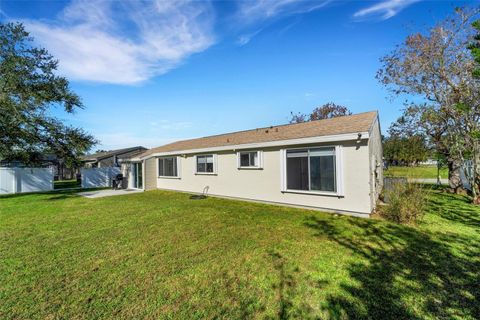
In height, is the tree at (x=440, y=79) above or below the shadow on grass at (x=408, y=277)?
above

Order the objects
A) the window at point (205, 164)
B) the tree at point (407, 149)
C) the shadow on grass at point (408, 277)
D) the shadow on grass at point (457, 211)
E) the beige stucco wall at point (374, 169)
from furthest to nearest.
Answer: the tree at point (407, 149), the window at point (205, 164), the beige stucco wall at point (374, 169), the shadow on grass at point (457, 211), the shadow on grass at point (408, 277)

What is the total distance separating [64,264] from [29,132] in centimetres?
1558

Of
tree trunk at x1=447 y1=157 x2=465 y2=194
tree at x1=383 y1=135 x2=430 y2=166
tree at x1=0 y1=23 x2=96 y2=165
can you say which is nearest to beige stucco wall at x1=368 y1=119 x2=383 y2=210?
tree trunk at x1=447 y1=157 x2=465 y2=194

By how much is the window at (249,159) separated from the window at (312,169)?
160cm

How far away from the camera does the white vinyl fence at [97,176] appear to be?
21.0m

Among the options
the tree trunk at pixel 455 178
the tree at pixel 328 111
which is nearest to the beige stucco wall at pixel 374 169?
the tree trunk at pixel 455 178

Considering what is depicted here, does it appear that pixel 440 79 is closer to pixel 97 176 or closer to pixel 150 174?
pixel 150 174

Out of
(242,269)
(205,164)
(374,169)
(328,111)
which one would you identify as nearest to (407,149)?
(328,111)

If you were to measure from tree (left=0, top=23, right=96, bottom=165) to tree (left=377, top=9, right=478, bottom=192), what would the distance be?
21646mm

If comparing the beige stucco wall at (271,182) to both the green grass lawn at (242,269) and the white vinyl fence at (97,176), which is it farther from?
the white vinyl fence at (97,176)

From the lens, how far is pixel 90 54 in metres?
9.77

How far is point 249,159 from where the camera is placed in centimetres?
1076

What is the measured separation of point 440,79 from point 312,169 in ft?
29.4

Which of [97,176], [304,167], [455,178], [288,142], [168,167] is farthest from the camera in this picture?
[97,176]
